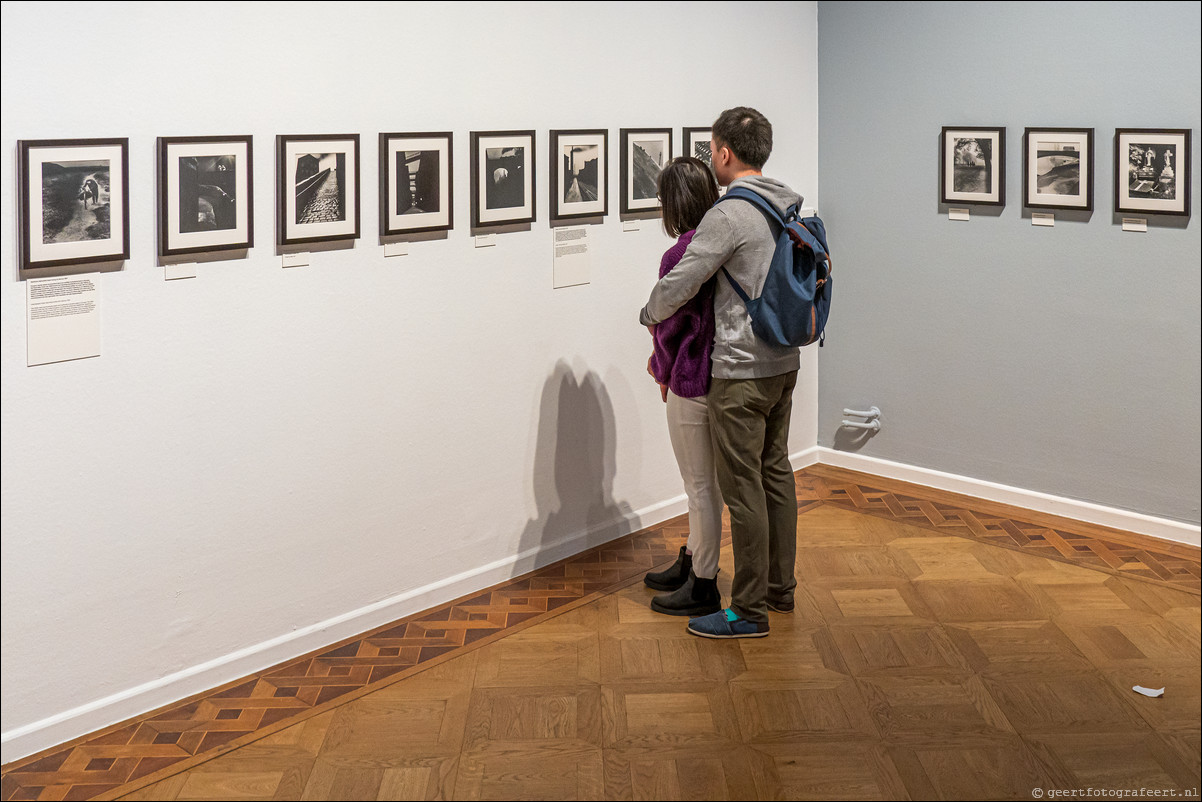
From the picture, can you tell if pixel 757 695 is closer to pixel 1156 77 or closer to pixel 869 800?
pixel 869 800

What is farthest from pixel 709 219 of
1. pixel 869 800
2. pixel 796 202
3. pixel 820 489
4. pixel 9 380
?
pixel 820 489

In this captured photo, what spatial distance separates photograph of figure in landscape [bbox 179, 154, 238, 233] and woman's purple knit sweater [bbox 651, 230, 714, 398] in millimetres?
1743

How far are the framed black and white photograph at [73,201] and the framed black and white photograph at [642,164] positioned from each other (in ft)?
8.86

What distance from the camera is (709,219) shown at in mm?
4469

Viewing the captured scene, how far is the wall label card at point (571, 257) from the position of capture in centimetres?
564

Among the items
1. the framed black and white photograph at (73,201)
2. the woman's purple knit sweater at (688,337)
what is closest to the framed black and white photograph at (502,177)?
the woman's purple knit sweater at (688,337)

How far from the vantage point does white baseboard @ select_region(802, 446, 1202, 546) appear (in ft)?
20.1

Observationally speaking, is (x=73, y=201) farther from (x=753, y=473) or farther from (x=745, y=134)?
(x=753, y=473)

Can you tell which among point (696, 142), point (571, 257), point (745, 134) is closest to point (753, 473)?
point (745, 134)

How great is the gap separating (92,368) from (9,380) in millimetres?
280

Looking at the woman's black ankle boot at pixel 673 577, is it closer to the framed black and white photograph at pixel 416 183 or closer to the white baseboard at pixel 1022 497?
the framed black and white photograph at pixel 416 183

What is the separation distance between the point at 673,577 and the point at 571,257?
5.58ft

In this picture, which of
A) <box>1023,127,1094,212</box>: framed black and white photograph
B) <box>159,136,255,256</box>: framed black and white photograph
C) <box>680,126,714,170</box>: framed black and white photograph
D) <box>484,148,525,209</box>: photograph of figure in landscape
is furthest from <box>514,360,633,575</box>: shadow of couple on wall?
<box>1023,127,1094,212</box>: framed black and white photograph

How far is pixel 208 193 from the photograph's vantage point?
13.8 ft
